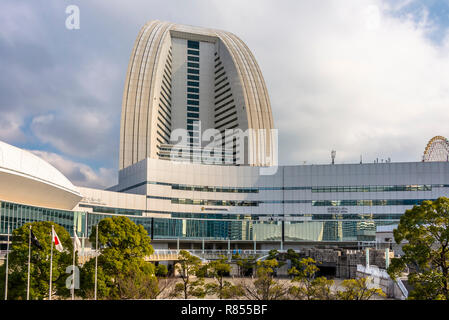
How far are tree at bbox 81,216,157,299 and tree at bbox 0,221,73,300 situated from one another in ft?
6.21

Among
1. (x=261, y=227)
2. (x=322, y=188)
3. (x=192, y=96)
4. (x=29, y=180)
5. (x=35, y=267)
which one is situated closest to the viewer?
(x=35, y=267)

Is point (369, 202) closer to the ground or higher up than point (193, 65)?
closer to the ground

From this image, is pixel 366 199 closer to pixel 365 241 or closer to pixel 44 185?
pixel 365 241

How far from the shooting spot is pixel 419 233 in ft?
75.3

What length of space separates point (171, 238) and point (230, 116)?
6216cm

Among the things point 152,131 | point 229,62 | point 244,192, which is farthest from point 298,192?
point 229,62

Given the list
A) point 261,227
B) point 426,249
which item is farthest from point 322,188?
point 426,249

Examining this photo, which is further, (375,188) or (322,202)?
(322,202)

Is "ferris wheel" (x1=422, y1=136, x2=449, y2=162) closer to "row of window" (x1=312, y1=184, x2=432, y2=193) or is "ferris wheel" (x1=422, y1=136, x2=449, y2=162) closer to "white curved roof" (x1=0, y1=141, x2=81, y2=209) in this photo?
"row of window" (x1=312, y1=184, x2=432, y2=193)

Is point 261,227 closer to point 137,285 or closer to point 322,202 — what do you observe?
point 322,202

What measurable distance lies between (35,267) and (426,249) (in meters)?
26.3

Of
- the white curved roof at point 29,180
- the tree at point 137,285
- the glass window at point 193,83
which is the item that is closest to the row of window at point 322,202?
the white curved roof at point 29,180

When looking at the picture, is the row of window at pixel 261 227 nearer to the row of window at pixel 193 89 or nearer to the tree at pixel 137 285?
the tree at pixel 137 285

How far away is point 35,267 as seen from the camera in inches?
1202
